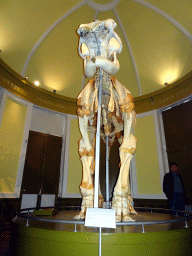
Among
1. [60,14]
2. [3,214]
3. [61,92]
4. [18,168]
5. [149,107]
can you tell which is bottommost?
[3,214]

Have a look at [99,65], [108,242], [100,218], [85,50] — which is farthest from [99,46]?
[108,242]

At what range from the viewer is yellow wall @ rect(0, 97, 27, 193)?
5.38m

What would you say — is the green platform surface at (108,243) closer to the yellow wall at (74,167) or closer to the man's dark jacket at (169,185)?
the man's dark jacket at (169,185)

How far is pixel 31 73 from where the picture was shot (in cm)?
693

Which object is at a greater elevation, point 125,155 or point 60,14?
point 60,14

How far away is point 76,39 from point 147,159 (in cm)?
567

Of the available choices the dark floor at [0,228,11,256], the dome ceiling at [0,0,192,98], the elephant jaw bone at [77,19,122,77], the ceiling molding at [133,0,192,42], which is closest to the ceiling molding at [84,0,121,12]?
the dome ceiling at [0,0,192,98]

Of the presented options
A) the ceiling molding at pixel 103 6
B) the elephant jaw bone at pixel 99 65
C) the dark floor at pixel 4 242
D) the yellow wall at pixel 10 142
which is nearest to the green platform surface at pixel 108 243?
the dark floor at pixel 4 242

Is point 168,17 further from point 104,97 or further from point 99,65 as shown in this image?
point 99,65

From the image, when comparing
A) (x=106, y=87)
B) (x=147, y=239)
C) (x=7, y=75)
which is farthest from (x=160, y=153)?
(x=7, y=75)

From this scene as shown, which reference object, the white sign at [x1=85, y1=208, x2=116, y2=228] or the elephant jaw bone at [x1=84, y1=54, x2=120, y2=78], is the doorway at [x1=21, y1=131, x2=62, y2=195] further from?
the white sign at [x1=85, y1=208, x2=116, y2=228]

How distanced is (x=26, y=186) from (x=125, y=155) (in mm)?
4417

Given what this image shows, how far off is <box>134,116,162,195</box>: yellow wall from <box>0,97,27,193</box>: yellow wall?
4.55 m

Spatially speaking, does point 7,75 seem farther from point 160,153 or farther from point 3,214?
point 160,153
